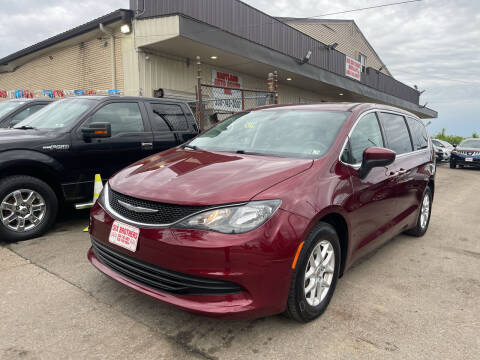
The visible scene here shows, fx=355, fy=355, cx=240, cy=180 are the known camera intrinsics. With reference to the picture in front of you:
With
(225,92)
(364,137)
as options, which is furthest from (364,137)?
(225,92)

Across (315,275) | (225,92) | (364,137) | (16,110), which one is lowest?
(315,275)

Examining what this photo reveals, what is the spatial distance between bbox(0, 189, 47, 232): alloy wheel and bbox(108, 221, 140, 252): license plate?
2.16 m

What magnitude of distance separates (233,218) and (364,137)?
1.71 meters

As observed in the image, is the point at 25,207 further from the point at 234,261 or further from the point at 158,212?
the point at 234,261

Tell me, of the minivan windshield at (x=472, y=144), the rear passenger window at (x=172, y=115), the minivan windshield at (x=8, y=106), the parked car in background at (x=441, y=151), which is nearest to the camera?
the rear passenger window at (x=172, y=115)

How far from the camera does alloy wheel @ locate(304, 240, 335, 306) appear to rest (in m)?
2.43

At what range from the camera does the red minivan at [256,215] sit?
2064 mm

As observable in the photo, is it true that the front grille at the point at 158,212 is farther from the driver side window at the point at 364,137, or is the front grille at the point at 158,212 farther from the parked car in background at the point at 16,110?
the parked car in background at the point at 16,110

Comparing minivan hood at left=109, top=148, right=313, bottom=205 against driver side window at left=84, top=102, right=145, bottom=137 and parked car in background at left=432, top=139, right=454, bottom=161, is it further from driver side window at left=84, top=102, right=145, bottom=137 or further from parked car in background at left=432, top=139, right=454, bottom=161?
parked car in background at left=432, top=139, right=454, bottom=161

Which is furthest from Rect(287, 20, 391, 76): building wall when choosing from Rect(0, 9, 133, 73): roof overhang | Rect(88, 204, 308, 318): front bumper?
Rect(88, 204, 308, 318): front bumper

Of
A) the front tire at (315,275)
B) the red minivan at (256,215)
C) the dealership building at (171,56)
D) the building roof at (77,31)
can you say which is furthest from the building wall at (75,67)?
the front tire at (315,275)

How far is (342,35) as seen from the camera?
21.5 meters

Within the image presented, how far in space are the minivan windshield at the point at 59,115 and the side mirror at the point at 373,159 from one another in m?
3.47

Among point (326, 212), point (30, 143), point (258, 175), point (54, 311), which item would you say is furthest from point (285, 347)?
point (30, 143)
